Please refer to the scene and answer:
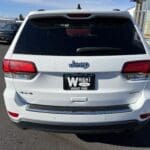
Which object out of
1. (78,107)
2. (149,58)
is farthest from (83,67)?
(149,58)

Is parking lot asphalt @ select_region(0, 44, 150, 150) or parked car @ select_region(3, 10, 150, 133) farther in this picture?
parking lot asphalt @ select_region(0, 44, 150, 150)

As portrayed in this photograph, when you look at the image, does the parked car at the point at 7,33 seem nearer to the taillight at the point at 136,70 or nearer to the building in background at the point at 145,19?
the building in background at the point at 145,19

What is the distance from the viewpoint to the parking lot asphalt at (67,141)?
5.07m

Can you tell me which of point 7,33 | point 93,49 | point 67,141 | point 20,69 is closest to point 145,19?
point 7,33

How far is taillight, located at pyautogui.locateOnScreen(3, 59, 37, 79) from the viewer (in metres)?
4.37

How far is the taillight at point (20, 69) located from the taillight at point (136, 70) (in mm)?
1042

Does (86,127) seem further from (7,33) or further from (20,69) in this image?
(7,33)

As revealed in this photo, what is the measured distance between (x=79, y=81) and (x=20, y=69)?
0.71 meters

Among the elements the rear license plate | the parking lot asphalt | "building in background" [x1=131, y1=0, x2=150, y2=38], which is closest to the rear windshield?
the rear license plate

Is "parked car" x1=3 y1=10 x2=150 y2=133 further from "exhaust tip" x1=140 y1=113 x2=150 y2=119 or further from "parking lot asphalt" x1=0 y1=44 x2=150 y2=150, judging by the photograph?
"parking lot asphalt" x1=0 y1=44 x2=150 y2=150

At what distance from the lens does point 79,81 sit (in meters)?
4.29

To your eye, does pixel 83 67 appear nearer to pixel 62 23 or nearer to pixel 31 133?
pixel 62 23

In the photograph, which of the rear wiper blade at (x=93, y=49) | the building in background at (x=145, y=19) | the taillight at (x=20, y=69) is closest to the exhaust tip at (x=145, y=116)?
the rear wiper blade at (x=93, y=49)

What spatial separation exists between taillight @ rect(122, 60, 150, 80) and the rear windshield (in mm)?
148
